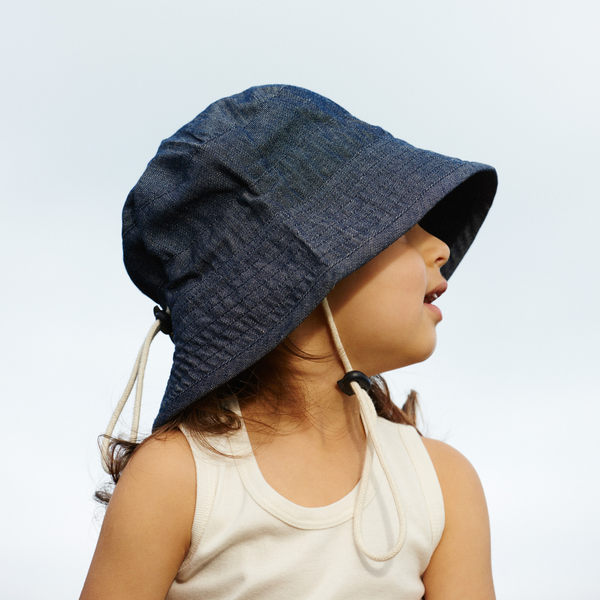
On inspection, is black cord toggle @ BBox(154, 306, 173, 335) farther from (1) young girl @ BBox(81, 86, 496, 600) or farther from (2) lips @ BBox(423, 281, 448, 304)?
(2) lips @ BBox(423, 281, 448, 304)

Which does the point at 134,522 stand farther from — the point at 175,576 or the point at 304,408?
the point at 304,408

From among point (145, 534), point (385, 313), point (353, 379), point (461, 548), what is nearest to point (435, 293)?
point (385, 313)

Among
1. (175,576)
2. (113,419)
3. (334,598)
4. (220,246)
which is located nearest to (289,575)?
(334,598)

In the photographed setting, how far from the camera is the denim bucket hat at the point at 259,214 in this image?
122cm

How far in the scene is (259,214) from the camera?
126cm

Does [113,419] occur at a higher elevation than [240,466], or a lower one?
higher

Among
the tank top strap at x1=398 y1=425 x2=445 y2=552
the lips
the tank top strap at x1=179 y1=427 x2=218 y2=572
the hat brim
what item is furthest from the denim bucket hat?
the tank top strap at x1=398 y1=425 x2=445 y2=552

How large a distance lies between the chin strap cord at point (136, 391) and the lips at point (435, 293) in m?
0.63

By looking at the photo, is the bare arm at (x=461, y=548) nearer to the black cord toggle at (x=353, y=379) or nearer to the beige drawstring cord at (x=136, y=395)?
the black cord toggle at (x=353, y=379)

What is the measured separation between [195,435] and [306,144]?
0.66 meters

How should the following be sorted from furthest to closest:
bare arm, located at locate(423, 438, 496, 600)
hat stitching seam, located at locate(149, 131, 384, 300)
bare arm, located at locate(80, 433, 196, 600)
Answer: bare arm, located at locate(423, 438, 496, 600) < hat stitching seam, located at locate(149, 131, 384, 300) < bare arm, located at locate(80, 433, 196, 600)

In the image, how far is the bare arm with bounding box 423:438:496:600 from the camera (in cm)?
136

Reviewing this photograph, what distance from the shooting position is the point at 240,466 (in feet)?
4.18

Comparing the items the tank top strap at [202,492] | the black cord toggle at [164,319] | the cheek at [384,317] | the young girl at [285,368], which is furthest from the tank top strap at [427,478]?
the black cord toggle at [164,319]
